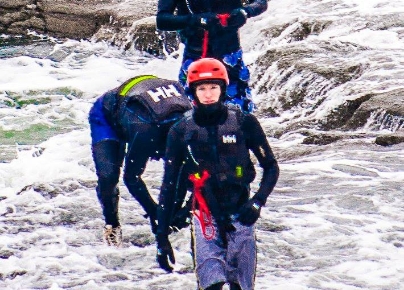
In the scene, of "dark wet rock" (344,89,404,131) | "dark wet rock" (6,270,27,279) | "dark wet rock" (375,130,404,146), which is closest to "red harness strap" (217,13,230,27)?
"dark wet rock" (6,270,27,279)

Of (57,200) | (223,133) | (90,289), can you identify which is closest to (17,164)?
(57,200)

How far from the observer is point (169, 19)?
17.7 feet

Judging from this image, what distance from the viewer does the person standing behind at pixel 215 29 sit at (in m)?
5.37

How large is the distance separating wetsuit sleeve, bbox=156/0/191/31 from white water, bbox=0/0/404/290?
1.53 m

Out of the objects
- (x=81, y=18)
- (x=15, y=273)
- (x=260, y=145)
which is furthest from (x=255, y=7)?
(x=81, y=18)

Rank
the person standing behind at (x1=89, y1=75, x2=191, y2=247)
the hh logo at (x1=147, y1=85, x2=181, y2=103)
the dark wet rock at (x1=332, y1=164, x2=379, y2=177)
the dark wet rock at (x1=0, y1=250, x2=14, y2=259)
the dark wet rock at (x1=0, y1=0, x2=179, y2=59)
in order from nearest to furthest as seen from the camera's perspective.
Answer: the person standing behind at (x1=89, y1=75, x2=191, y2=247)
the hh logo at (x1=147, y1=85, x2=181, y2=103)
the dark wet rock at (x1=0, y1=250, x2=14, y2=259)
the dark wet rock at (x1=332, y1=164, x2=379, y2=177)
the dark wet rock at (x1=0, y1=0, x2=179, y2=59)

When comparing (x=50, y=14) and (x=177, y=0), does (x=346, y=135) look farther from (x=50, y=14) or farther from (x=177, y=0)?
(x=50, y=14)

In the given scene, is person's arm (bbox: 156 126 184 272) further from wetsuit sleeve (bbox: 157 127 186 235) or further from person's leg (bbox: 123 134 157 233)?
person's leg (bbox: 123 134 157 233)

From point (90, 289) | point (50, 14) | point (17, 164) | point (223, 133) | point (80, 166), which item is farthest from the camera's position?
point (50, 14)

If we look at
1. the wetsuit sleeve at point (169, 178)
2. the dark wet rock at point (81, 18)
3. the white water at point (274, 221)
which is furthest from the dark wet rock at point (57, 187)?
the dark wet rock at point (81, 18)

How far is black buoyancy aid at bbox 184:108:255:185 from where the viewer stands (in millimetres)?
4090

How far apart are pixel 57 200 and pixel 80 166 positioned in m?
1.26

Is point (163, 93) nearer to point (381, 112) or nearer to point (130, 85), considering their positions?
point (130, 85)

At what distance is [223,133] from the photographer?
4086 millimetres
